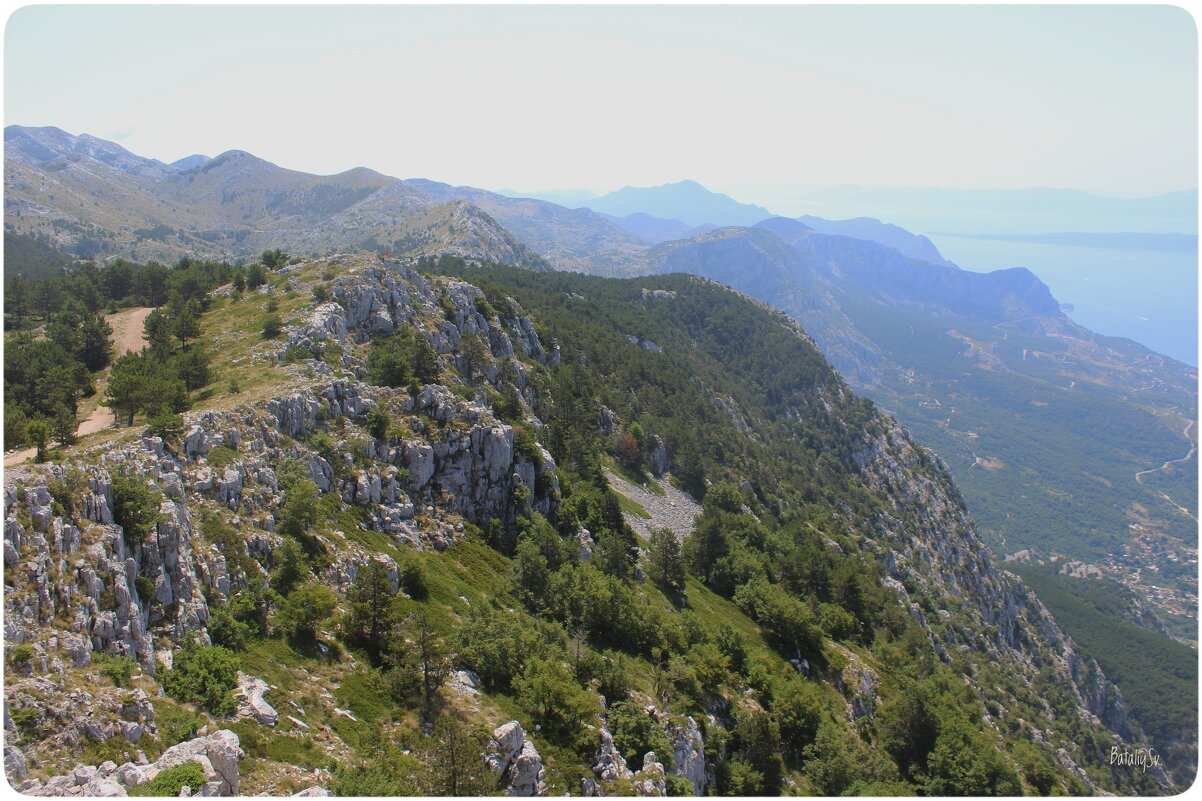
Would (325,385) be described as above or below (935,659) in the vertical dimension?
above

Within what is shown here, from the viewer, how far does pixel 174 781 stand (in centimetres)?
1958

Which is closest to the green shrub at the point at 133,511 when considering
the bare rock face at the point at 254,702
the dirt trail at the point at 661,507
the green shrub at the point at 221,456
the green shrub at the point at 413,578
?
the green shrub at the point at 221,456

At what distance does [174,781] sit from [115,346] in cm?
6514

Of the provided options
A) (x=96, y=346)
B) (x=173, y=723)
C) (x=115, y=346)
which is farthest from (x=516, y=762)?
(x=115, y=346)

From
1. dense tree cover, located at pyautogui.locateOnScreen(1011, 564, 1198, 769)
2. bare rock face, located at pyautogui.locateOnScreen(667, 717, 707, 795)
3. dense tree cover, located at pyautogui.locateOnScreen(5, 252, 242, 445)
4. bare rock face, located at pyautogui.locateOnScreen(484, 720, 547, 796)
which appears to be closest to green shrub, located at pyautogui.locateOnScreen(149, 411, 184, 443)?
dense tree cover, located at pyautogui.locateOnScreen(5, 252, 242, 445)

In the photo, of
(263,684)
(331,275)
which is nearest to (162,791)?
(263,684)

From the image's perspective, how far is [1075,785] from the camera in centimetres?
6481

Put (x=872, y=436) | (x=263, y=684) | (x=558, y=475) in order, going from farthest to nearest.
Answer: (x=872, y=436), (x=558, y=475), (x=263, y=684)

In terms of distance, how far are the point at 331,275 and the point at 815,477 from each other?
12629cm

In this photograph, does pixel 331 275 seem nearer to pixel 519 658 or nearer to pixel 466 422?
pixel 466 422

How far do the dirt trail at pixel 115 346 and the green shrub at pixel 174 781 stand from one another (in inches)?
994

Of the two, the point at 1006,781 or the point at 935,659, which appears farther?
the point at 935,659

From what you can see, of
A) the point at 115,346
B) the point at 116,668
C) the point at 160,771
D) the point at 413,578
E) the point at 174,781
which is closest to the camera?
the point at 174,781

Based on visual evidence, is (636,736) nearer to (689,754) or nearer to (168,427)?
(689,754)
